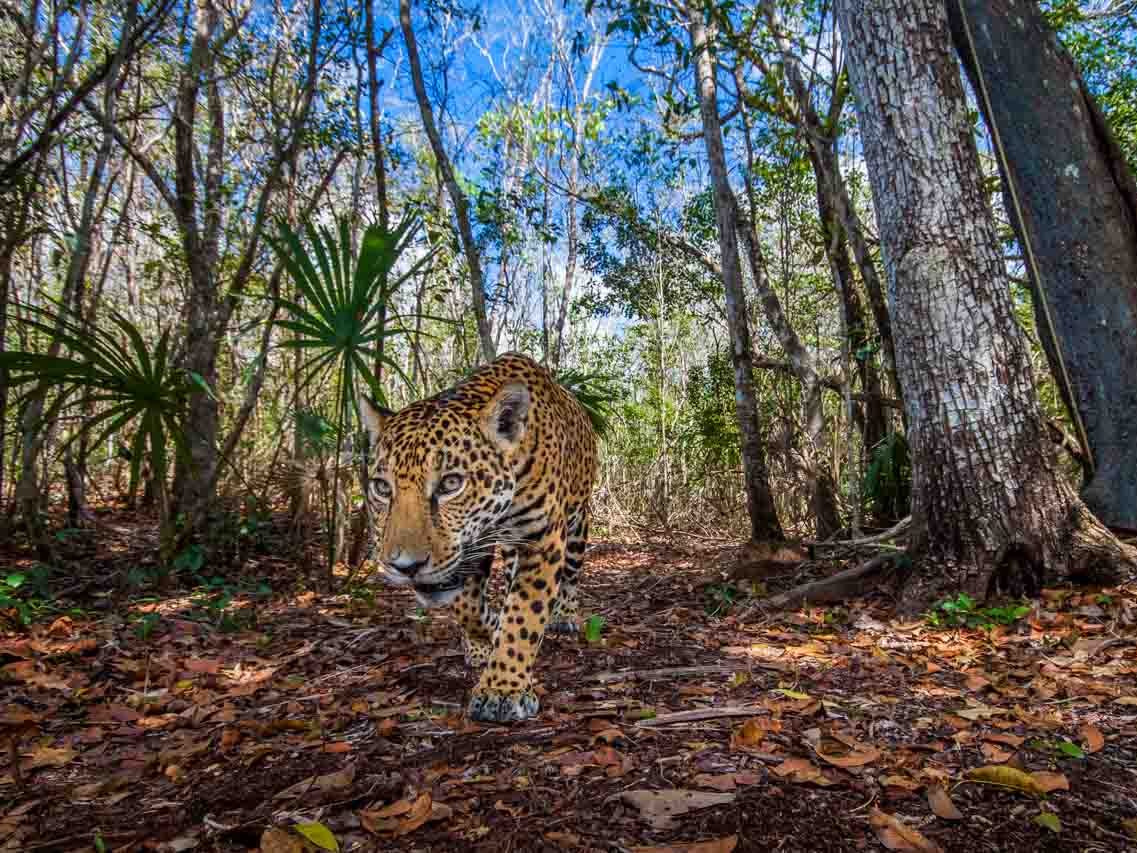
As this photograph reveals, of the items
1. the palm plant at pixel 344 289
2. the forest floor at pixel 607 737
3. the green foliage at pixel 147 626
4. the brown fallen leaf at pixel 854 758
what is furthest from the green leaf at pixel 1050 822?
the green foliage at pixel 147 626

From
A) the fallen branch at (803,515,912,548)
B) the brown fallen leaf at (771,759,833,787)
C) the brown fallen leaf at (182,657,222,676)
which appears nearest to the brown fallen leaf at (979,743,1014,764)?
the brown fallen leaf at (771,759,833,787)

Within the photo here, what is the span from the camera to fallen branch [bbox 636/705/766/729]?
8.82ft

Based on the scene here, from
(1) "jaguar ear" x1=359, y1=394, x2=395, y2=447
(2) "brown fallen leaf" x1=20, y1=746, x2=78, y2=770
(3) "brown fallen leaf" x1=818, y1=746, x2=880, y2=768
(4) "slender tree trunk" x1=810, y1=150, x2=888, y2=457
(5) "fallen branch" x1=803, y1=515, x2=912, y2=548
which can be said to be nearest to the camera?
(3) "brown fallen leaf" x1=818, y1=746, x2=880, y2=768

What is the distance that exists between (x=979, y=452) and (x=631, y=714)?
2.77m

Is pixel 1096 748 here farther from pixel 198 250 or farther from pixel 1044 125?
pixel 198 250

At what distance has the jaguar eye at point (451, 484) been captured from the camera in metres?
2.91

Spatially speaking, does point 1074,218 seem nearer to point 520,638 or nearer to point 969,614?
point 969,614

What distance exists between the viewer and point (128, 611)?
521cm

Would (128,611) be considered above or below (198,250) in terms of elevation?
below

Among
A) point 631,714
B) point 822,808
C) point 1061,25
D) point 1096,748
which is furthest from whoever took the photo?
point 1061,25

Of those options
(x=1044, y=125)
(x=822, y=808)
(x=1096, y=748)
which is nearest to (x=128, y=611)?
(x=822, y=808)

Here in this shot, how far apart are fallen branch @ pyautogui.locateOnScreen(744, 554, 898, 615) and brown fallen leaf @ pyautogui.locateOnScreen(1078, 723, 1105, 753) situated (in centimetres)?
229

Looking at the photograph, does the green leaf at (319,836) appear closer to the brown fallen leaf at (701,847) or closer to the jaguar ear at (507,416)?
the brown fallen leaf at (701,847)

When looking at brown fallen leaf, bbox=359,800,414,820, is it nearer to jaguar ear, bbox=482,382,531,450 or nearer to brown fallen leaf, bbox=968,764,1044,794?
jaguar ear, bbox=482,382,531,450
